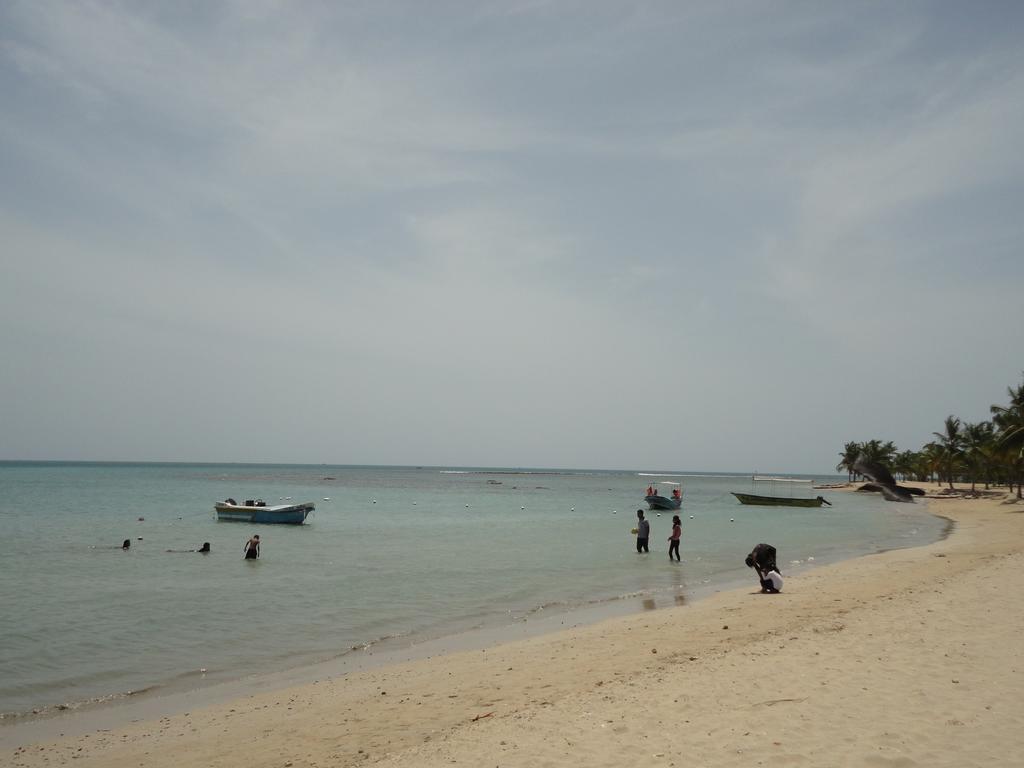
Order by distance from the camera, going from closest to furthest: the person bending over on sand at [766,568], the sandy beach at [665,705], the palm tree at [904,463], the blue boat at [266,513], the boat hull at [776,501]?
the sandy beach at [665,705] < the person bending over on sand at [766,568] < the blue boat at [266,513] < the boat hull at [776,501] < the palm tree at [904,463]

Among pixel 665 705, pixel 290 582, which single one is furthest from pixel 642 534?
pixel 665 705

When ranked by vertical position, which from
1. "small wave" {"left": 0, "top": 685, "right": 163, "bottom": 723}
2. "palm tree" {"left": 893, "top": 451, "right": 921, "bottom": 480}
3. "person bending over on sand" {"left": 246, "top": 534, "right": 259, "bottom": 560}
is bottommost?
"small wave" {"left": 0, "top": 685, "right": 163, "bottom": 723}

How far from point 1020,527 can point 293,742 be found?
4157 centimetres

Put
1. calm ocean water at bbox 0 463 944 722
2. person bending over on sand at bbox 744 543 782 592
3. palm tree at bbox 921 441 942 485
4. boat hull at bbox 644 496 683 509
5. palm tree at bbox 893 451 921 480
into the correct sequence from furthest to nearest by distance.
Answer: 1. palm tree at bbox 893 451 921 480
2. palm tree at bbox 921 441 942 485
3. boat hull at bbox 644 496 683 509
4. person bending over on sand at bbox 744 543 782 592
5. calm ocean water at bbox 0 463 944 722

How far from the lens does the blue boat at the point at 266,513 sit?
42.7 metres

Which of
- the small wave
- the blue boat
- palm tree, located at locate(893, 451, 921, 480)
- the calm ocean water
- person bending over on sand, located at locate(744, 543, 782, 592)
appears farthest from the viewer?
palm tree, located at locate(893, 451, 921, 480)

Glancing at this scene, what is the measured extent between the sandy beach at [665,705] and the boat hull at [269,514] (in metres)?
32.0

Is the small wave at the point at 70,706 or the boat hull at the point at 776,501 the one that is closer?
the small wave at the point at 70,706

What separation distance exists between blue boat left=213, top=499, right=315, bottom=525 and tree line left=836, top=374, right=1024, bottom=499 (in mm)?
46667

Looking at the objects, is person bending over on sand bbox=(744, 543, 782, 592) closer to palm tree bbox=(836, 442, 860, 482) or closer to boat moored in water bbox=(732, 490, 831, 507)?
boat moored in water bbox=(732, 490, 831, 507)

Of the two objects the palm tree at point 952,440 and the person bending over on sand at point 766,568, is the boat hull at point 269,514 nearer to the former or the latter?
the person bending over on sand at point 766,568

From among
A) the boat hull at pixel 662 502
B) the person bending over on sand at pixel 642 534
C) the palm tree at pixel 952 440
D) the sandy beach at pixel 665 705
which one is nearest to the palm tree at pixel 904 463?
the palm tree at pixel 952 440

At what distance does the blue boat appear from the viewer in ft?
140

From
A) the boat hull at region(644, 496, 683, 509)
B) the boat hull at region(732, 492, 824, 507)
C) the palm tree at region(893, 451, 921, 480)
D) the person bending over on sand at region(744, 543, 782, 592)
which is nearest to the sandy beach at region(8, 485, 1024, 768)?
the person bending over on sand at region(744, 543, 782, 592)
